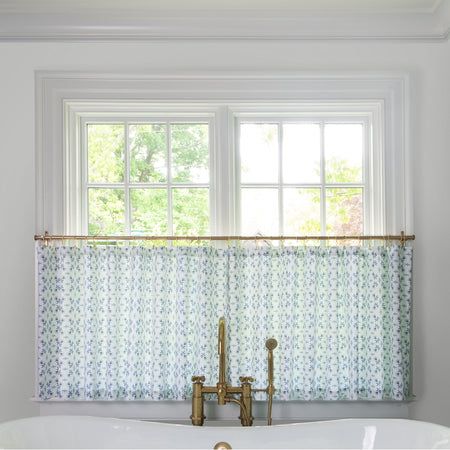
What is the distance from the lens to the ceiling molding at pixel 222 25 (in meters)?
2.65

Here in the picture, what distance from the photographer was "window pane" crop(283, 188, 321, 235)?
9.27ft

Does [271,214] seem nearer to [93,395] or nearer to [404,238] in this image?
[404,238]

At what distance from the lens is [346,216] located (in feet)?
9.28

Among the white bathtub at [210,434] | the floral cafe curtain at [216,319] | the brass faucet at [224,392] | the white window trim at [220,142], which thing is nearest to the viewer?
the white bathtub at [210,434]

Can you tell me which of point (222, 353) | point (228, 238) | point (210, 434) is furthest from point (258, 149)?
point (210, 434)

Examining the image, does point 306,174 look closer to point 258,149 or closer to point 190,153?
point 258,149

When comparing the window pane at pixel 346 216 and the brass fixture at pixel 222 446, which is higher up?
the window pane at pixel 346 216

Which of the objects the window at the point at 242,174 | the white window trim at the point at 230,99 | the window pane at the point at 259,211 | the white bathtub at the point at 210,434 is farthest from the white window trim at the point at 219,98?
the white bathtub at the point at 210,434

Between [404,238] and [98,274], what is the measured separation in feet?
4.88

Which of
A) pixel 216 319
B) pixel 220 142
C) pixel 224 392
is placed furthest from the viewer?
pixel 220 142

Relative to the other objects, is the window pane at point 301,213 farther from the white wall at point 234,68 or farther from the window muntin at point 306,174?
the white wall at point 234,68

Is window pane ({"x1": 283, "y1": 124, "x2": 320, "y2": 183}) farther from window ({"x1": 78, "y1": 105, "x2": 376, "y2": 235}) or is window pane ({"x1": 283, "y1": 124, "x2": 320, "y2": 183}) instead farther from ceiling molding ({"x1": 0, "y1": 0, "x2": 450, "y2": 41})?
ceiling molding ({"x1": 0, "y1": 0, "x2": 450, "y2": 41})

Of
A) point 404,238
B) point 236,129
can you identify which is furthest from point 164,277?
point 404,238

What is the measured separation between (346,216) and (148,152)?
1.08 meters
